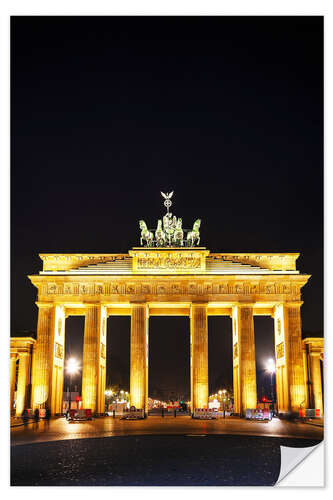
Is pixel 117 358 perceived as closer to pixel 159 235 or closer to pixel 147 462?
pixel 159 235

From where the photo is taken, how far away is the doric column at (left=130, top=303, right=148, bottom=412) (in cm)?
5366

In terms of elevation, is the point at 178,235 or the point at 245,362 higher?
the point at 178,235

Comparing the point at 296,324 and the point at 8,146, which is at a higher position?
the point at 8,146

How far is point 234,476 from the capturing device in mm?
16891

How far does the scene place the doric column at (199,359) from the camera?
2126 inches

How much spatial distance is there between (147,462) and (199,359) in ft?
116

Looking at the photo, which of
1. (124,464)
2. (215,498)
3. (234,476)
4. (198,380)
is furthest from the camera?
(198,380)

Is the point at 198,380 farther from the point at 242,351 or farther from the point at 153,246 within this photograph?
the point at 153,246

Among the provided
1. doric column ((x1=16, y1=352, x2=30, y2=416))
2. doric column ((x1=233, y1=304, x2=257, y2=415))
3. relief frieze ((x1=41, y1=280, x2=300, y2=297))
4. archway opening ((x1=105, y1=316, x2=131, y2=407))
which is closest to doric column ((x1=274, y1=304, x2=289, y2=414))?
relief frieze ((x1=41, y1=280, x2=300, y2=297))

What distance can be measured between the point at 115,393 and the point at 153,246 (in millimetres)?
54201

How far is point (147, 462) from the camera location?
19.7 m

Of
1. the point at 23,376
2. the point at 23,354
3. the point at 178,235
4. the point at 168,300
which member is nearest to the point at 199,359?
the point at 168,300

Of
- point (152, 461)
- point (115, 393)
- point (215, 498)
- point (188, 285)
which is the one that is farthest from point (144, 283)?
point (115, 393)

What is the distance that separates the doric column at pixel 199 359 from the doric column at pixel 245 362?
11.2ft
